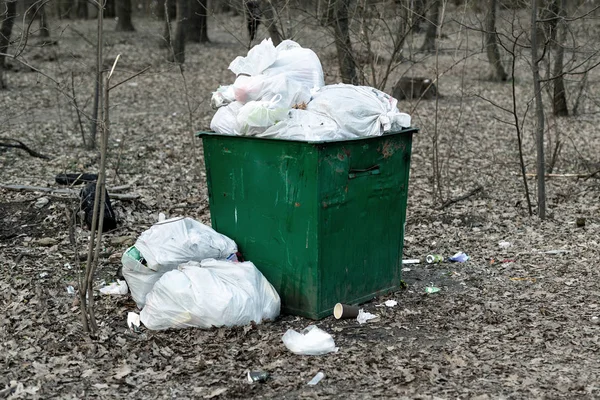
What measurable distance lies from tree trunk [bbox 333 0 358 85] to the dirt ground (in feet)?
4.64

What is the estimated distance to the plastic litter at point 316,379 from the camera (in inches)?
143

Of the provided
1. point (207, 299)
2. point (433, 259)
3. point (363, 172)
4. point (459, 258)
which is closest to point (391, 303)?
point (363, 172)

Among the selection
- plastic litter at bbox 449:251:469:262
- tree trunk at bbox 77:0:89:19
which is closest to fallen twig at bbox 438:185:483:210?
plastic litter at bbox 449:251:469:262

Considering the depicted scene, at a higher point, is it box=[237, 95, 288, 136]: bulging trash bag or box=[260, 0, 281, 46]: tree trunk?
box=[260, 0, 281, 46]: tree trunk

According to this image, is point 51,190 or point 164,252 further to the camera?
point 51,190

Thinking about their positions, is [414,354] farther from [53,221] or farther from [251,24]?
[251,24]

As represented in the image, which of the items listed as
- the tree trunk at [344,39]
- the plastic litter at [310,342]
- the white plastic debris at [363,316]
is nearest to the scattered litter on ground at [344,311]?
the white plastic debris at [363,316]

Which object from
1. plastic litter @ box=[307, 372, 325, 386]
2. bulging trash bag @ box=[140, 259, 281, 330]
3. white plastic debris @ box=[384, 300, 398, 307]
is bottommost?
plastic litter @ box=[307, 372, 325, 386]

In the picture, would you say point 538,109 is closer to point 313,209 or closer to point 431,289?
point 431,289

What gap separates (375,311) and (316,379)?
3.76ft

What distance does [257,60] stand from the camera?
4.73 metres

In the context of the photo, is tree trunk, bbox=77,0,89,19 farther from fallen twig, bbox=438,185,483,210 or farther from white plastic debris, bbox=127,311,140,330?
white plastic debris, bbox=127,311,140,330

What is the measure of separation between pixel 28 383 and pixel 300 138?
6.46 feet

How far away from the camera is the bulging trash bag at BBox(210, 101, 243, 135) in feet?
15.1
